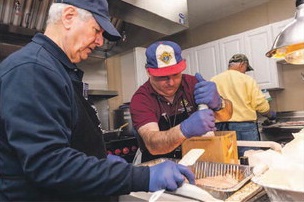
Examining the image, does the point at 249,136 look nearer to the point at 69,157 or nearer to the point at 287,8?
the point at 287,8

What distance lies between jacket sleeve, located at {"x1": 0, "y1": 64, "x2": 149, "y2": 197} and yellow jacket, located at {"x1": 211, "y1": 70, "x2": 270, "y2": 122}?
2074 mm

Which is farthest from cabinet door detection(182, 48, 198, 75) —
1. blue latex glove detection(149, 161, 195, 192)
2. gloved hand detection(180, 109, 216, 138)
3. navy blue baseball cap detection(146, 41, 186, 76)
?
blue latex glove detection(149, 161, 195, 192)

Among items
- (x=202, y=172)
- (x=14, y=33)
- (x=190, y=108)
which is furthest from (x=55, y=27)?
(x=14, y=33)

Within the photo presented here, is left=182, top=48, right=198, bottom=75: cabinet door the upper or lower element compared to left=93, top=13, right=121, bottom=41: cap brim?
upper

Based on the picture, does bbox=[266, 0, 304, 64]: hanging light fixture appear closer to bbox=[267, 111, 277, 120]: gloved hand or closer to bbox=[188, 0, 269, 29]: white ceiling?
bbox=[267, 111, 277, 120]: gloved hand

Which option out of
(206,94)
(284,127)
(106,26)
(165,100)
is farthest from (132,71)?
(106,26)

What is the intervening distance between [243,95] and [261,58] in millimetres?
928

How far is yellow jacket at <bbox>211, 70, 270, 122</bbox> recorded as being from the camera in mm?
2578

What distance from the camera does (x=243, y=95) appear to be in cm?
259

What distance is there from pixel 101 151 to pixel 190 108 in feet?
2.54

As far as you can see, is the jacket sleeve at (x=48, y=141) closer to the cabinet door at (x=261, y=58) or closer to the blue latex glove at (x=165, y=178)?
the blue latex glove at (x=165, y=178)

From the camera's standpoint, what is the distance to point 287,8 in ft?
11.0

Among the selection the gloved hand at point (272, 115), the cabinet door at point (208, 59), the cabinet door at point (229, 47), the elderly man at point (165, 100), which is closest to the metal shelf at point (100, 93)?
the elderly man at point (165, 100)

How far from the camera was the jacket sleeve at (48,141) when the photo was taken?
2.07 ft
